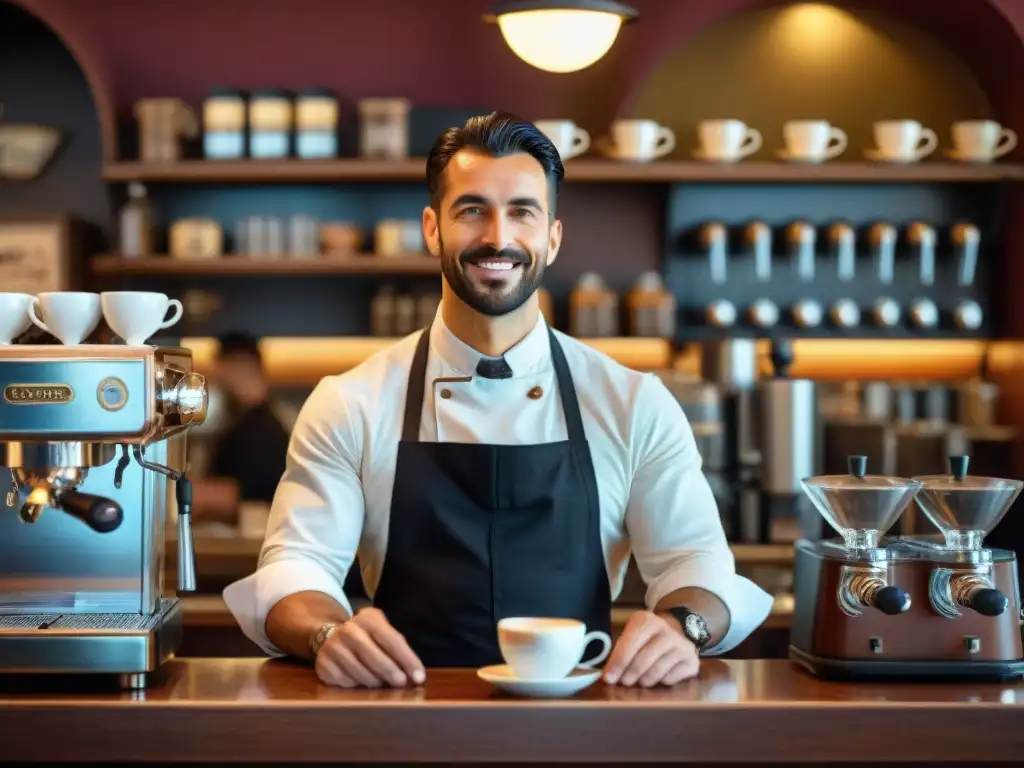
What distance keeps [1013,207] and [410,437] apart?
11.6 feet

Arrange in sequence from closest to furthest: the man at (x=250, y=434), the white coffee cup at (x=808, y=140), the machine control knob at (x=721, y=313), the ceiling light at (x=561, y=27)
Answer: the ceiling light at (x=561, y=27)
the man at (x=250, y=434)
the white coffee cup at (x=808, y=140)
the machine control knob at (x=721, y=313)

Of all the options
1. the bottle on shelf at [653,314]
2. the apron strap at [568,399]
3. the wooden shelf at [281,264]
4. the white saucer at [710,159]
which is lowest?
the apron strap at [568,399]

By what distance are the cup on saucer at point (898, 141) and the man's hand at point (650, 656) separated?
3.41 metres

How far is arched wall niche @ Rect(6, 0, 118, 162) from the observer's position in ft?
16.3

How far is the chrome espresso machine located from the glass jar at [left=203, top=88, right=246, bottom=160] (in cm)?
305

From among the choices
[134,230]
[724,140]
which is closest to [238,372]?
[134,230]

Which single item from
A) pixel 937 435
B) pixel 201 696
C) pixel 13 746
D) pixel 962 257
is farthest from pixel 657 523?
pixel 962 257

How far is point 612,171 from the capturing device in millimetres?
4930

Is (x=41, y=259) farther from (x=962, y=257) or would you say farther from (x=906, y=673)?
(x=906, y=673)

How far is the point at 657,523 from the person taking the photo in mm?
2260

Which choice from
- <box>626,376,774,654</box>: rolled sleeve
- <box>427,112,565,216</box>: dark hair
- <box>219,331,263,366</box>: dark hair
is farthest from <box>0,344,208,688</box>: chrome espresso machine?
<box>219,331,263,366</box>: dark hair

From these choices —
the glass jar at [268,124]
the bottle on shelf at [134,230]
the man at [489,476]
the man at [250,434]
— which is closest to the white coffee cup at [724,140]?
the glass jar at [268,124]

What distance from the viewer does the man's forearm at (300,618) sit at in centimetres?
202

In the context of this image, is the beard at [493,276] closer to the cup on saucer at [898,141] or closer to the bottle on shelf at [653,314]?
the bottle on shelf at [653,314]
